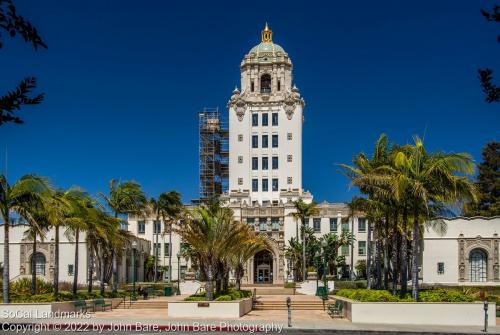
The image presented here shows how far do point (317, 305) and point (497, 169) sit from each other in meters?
52.1

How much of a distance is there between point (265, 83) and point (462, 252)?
37629 mm

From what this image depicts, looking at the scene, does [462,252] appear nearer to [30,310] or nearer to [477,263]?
[477,263]

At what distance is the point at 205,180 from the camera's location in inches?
3632

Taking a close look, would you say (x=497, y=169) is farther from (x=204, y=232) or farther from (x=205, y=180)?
(x=204, y=232)

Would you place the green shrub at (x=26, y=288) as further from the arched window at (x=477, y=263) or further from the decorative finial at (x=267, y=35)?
the decorative finial at (x=267, y=35)

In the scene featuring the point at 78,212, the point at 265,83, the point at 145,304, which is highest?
the point at 265,83

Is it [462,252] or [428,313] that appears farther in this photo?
[462,252]

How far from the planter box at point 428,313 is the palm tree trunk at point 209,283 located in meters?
7.51

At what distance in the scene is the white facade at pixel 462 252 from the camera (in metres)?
62.1

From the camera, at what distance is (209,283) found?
112ft

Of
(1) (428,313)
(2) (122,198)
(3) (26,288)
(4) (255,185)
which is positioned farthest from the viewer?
(4) (255,185)

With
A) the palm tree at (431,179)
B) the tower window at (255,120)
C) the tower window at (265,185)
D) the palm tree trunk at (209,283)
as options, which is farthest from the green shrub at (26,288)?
the tower window at (255,120)

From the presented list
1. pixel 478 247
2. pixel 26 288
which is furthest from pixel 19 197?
pixel 478 247

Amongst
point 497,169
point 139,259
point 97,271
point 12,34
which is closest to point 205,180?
point 139,259
